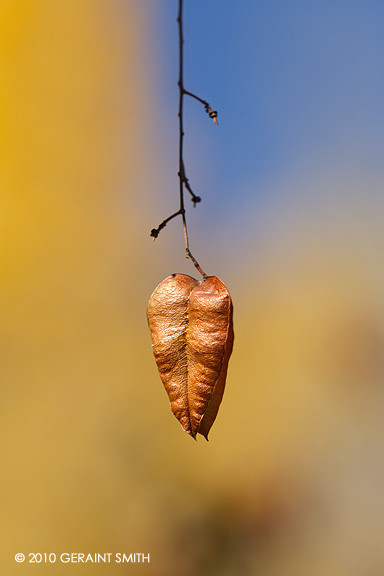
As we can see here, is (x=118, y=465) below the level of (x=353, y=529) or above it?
above

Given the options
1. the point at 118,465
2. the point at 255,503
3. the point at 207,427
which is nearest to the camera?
the point at 207,427

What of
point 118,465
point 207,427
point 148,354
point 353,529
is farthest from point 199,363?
point 353,529

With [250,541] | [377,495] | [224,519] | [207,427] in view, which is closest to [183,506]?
[224,519]

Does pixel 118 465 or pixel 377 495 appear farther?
pixel 377 495

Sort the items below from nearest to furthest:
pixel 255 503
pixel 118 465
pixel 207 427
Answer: pixel 207 427 → pixel 118 465 → pixel 255 503

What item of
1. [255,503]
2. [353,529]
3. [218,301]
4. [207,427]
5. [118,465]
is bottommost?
[353,529]

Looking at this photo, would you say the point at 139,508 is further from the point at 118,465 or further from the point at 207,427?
the point at 207,427
